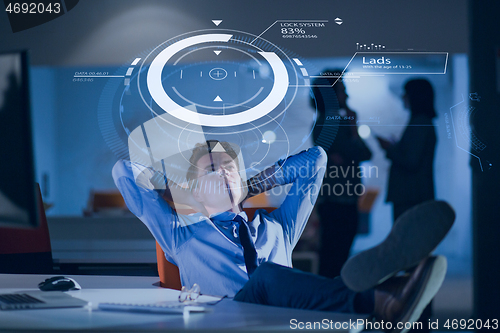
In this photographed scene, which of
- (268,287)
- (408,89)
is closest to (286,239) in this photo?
(268,287)

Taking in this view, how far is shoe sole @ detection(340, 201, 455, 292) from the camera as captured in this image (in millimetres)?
922

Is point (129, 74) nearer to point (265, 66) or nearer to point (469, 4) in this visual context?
point (265, 66)

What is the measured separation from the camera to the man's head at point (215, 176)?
1.84m

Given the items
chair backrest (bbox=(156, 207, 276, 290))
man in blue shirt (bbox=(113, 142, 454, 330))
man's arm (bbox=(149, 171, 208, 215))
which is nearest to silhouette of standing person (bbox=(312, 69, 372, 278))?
man in blue shirt (bbox=(113, 142, 454, 330))

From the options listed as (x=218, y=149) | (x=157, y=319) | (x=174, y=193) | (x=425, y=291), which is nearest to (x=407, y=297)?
(x=425, y=291)

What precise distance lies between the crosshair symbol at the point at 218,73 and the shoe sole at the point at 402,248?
1.38 m

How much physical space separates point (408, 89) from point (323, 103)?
0.43 metres

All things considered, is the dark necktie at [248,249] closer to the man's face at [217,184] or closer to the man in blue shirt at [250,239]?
the man in blue shirt at [250,239]

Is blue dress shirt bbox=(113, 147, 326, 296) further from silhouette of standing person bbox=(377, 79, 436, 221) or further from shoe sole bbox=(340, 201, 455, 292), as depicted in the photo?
silhouette of standing person bbox=(377, 79, 436, 221)

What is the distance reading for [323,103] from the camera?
2.13m

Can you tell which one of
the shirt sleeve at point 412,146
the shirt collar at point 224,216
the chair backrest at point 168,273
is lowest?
the chair backrest at point 168,273

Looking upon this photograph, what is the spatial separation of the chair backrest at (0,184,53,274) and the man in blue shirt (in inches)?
28.8
